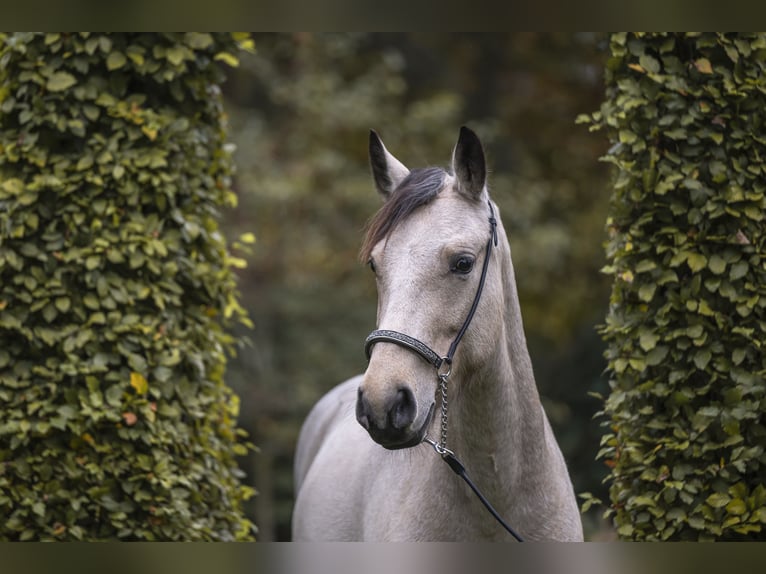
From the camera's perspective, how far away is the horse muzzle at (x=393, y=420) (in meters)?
2.60

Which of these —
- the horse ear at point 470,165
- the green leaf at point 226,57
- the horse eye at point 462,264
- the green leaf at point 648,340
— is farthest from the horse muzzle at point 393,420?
the green leaf at point 226,57

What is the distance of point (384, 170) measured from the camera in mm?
3461

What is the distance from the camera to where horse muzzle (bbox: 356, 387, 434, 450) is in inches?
102

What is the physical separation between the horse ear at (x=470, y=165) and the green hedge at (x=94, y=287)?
1889mm

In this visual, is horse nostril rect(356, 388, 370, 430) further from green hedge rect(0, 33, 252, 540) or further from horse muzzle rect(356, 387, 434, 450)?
green hedge rect(0, 33, 252, 540)

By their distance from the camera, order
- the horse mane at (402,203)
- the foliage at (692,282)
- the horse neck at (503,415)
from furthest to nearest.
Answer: the foliage at (692,282) < the horse neck at (503,415) < the horse mane at (402,203)

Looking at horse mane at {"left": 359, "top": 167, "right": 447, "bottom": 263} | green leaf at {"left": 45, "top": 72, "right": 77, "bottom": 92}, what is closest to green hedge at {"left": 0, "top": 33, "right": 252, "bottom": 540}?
green leaf at {"left": 45, "top": 72, "right": 77, "bottom": 92}

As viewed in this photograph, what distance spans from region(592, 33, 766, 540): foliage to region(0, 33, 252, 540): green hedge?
7.36ft

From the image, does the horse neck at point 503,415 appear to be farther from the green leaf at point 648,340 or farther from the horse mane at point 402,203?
the green leaf at point 648,340

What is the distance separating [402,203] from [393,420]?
847mm

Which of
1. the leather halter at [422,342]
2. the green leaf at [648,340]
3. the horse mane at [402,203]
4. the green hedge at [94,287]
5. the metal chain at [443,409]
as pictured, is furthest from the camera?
the green hedge at [94,287]

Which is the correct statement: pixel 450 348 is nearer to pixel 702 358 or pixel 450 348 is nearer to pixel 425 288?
pixel 425 288

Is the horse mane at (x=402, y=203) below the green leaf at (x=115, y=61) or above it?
below
